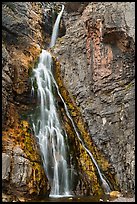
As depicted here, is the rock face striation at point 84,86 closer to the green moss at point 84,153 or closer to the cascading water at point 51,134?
the green moss at point 84,153

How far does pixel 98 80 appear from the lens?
16141 millimetres

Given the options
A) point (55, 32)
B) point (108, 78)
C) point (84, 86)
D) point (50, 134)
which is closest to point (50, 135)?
point (50, 134)

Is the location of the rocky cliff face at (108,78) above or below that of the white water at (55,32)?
below

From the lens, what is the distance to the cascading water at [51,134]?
11984mm

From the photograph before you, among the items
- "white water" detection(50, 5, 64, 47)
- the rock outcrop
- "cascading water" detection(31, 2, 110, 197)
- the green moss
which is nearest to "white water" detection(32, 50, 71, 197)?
"cascading water" detection(31, 2, 110, 197)

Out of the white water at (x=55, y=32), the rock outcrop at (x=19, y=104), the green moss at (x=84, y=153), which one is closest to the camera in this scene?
the rock outcrop at (x=19, y=104)

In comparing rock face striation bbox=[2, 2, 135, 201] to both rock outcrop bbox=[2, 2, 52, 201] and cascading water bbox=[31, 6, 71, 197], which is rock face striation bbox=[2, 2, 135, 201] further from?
cascading water bbox=[31, 6, 71, 197]

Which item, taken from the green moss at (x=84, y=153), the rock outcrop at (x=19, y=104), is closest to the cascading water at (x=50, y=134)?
the rock outcrop at (x=19, y=104)

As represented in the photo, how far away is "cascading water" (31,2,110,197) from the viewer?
12.0 metres

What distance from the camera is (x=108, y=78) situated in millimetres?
15844

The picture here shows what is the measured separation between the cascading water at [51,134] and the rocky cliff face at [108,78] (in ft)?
3.69

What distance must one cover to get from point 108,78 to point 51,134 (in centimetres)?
476

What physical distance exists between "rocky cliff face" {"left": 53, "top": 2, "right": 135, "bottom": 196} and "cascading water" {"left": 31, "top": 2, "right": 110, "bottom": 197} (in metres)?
1.12

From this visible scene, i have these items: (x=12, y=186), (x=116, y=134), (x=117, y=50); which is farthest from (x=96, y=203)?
(x=117, y=50)
